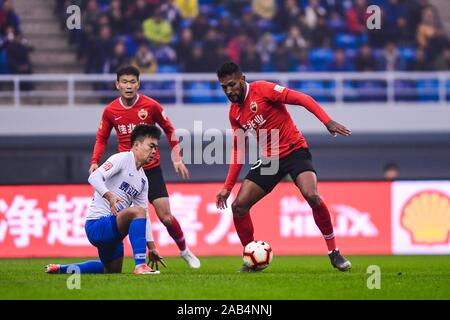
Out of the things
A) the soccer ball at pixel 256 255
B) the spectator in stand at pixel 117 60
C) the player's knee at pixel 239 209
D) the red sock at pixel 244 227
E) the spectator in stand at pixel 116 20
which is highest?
the spectator in stand at pixel 116 20

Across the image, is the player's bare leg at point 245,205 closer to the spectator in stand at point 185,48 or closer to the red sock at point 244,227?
the red sock at point 244,227

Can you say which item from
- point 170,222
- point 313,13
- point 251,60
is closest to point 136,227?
point 170,222

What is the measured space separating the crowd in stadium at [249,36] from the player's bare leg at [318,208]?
10680 millimetres

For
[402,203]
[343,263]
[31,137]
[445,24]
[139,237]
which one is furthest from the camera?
[445,24]

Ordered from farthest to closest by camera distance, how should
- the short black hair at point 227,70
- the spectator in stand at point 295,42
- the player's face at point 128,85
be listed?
the spectator in stand at point 295,42, the player's face at point 128,85, the short black hair at point 227,70

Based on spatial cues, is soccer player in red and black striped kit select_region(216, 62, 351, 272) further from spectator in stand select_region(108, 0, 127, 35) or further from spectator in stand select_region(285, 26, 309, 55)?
spectator in stand select_region(108, 0, 127, 35)

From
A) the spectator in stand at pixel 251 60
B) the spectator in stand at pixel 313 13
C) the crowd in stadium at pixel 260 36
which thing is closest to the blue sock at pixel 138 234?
the crowd in stadium at pixel 260 36

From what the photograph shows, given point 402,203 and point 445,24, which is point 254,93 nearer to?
point 402,203

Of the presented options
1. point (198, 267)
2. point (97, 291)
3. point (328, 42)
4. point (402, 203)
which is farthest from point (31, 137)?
point (97, 291)

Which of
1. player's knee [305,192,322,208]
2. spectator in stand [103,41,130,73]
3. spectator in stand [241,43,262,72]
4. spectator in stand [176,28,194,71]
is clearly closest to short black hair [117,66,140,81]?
player's knee [305,192,322,208]

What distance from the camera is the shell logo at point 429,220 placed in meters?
16.8

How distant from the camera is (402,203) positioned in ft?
55.3

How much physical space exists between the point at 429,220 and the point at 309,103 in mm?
6553

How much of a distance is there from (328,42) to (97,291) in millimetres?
14255
